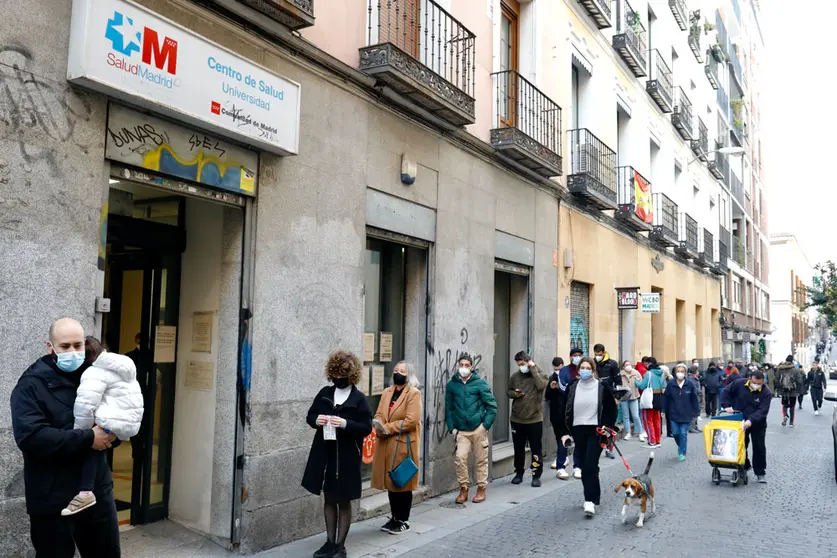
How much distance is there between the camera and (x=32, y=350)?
15.0 feet

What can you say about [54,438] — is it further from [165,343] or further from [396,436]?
[396,436]

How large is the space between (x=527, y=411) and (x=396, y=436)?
3.28 metres

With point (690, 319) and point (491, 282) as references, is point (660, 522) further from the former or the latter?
point (690, 319)

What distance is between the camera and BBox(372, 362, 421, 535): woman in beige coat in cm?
703

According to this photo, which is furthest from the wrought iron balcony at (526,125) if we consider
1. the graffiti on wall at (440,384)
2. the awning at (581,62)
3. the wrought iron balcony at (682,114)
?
the wrought iron balcony at (682,114)

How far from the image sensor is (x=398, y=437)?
279 inches

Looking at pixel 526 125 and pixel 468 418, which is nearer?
pixel 468 418

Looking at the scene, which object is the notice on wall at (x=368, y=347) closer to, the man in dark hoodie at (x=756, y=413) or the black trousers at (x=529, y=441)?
the black trousers at (x=529, y=441)

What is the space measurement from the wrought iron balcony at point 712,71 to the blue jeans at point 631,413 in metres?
16.8

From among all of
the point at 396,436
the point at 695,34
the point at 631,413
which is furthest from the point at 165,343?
the point at 695,34

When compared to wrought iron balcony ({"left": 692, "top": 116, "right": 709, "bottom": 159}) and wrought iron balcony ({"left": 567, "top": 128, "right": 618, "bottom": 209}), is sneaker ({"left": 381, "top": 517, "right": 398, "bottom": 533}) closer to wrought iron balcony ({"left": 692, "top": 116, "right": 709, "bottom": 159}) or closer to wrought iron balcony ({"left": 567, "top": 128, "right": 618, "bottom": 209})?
wrought iron balcony ({"left": 567, "top": 128, "right": 618, "bottom": 209})

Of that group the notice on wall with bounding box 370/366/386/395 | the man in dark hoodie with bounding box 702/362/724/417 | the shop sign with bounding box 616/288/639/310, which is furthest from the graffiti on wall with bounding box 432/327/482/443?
the man in dark hoodie with bounding box 702/362/724/417

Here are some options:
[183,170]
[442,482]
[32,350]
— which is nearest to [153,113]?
[183,170]

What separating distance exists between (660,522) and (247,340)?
4799 millimetres
